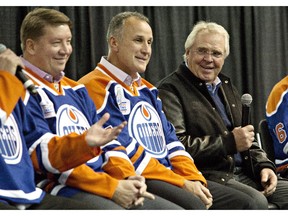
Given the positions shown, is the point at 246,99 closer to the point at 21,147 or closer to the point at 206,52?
the point at 206,52

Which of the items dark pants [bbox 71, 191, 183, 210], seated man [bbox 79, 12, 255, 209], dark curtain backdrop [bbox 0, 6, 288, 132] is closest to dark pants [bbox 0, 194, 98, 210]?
dark pants [bbox 71, 191, 183, 210]

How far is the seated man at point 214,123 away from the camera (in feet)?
11.8

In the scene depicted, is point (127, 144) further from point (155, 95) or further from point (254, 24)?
point (254, 24)

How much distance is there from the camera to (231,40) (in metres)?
5.48

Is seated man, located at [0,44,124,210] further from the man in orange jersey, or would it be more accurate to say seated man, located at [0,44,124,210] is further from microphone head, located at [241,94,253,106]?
microphone head, located at [241,94,253,106]

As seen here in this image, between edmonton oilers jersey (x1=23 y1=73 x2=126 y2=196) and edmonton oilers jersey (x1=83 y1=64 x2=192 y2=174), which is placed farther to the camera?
edmonton oilers jersey (x1=83 y1=64 x2=192 y2=174)

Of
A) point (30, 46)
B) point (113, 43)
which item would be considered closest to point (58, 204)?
point (30, 46)

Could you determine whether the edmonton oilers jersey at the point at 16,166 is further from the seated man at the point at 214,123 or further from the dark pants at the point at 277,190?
the dark pants at the point at 277,190

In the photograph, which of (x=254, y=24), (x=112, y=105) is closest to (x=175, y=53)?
(x=254, y=24)

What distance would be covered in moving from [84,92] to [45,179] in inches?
16.9

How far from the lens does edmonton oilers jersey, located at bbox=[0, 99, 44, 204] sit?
2.50 m

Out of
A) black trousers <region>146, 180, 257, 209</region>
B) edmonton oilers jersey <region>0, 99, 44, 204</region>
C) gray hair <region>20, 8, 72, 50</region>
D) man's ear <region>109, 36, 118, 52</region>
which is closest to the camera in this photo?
edmonton oilers jersey <region>0, 99, 44, 204</region>

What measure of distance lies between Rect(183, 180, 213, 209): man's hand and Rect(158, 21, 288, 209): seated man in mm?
333
